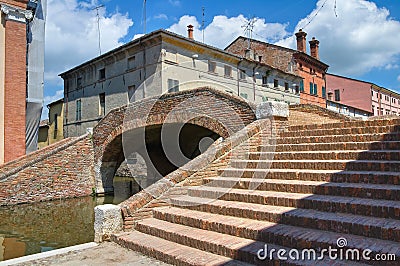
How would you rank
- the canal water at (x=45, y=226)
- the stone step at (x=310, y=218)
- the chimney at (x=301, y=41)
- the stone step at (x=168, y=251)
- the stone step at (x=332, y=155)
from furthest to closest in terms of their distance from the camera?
the chimney at (x=301, y=41), the canal water at (x=45, y=226), the stone step at (x=332, y=155), the stone step at (x=168, y=251), the stone step at (x=310, y=218)

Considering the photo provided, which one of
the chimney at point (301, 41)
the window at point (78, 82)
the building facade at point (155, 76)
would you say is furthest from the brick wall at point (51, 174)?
the chimney at point (301, 41)

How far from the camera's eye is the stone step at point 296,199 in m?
3.69

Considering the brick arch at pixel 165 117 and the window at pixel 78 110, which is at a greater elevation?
the window at pixel 78 110

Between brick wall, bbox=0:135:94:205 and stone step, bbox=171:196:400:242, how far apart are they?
864 centimetres

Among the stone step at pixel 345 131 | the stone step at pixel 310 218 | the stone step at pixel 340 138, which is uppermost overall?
the stone step at pixel 345 131

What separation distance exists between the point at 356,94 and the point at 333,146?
1403 inches

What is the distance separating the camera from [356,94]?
37.8m

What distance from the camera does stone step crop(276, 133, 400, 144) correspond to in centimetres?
566

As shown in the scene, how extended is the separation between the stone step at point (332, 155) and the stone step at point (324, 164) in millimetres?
253

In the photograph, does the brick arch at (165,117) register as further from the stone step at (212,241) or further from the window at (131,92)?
the window at (131,92)

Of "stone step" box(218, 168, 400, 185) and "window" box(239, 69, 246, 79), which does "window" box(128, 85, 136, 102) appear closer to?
"window" box(239, 69, 246, 79)

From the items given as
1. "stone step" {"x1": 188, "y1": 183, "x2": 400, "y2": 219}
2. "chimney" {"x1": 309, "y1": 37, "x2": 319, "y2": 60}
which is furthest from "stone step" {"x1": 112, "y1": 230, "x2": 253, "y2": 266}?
"chimney" {"x1": 309, "y1": 37, "x2": 319, "y2": 60}

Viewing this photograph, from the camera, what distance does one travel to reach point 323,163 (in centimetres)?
529


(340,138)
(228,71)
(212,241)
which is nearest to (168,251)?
(212,241)
